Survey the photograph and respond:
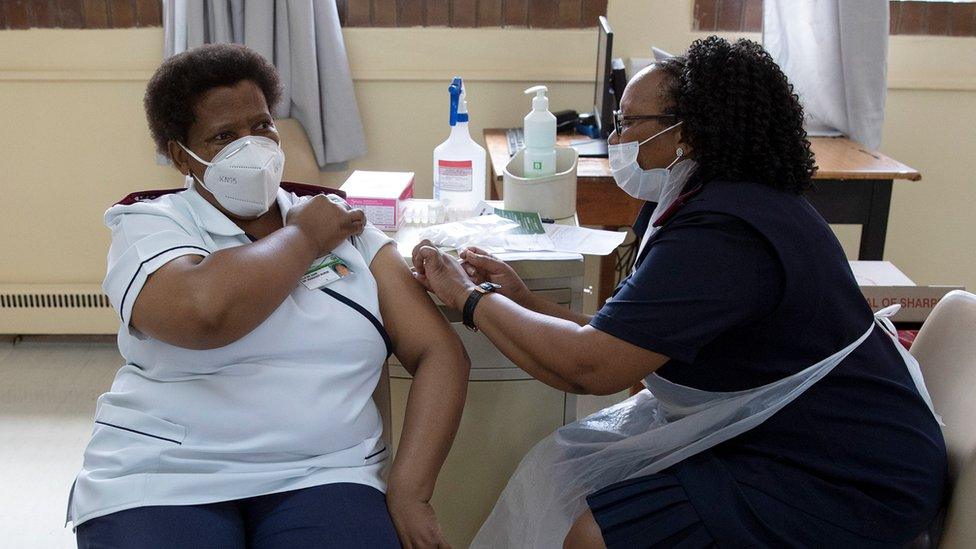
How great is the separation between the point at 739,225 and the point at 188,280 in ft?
2.51

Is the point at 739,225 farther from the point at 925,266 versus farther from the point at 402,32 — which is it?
the point at 925,266

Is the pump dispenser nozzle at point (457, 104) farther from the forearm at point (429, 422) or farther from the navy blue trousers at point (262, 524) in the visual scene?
the navy blue trousers at point (262, 524)

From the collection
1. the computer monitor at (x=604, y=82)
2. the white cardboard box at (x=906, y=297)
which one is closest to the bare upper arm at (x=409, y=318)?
the white cardboard box at (x=906, y=297)

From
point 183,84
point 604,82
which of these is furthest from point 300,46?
point 183,84

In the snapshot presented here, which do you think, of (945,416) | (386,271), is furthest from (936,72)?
(386,271)

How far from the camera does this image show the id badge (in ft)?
4.59

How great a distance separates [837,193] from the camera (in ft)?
8.36

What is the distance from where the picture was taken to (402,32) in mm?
2977

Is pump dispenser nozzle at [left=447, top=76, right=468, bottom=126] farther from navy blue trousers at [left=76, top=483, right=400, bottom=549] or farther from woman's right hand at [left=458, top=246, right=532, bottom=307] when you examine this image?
navy blue trousers at [left=76, top=483, right=400, bottom=549]

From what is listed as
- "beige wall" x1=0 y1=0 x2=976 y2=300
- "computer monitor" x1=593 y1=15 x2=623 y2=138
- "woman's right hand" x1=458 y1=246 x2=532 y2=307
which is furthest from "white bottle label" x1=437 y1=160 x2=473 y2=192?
"beige wall" x1=0 y1=0 x2=976 y2=300

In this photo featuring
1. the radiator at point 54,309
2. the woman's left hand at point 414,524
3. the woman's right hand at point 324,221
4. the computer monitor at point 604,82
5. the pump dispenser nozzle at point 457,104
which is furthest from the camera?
the radiator at point 54,309

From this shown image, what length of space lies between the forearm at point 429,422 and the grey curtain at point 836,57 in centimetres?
176

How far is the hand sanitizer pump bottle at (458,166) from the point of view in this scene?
1.91 metres

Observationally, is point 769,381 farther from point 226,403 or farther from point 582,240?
point 226,403
